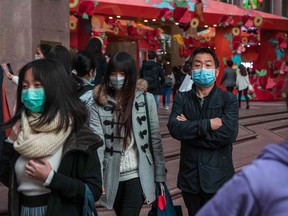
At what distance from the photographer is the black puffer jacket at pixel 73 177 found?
2.45 m

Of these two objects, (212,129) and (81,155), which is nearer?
(81,155)

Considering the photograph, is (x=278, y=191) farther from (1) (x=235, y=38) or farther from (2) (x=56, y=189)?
(1) (x=235, y=38)

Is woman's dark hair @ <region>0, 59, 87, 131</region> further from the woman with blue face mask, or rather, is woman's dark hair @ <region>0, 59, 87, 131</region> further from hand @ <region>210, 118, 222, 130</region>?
hand @ <region>210, 118, 222, 130</region>

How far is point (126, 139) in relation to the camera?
382 centimetres

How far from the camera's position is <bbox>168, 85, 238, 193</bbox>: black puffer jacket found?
146 inches

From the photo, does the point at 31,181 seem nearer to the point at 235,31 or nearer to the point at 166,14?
the point at 166,14

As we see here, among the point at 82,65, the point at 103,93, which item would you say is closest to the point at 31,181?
the point at 103,93

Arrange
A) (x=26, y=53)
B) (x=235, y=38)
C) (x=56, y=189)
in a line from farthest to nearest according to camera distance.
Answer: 1. (x=235, y=38)
2. (x=26, y=53)
3. (x=56, y=189)

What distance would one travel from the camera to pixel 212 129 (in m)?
3.71

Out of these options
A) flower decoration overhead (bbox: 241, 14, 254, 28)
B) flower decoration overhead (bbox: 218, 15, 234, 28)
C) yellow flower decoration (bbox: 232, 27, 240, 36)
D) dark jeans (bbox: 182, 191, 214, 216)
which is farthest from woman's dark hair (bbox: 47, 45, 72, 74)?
yellow flower decoration (bbox: 232, 27, 240, 36)

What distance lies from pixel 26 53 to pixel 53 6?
3.27ft

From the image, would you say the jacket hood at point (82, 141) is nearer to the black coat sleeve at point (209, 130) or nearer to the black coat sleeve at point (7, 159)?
the black coat sleeve at point (7, 159)

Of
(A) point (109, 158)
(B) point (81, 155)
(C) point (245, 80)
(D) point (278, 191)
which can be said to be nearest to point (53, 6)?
(A) point (109, 158)

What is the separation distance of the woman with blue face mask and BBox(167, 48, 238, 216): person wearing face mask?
4.20ft
